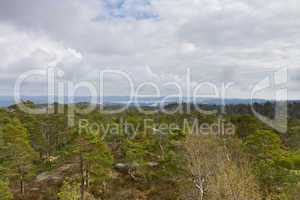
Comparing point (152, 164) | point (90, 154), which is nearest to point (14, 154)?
point (90, 154)

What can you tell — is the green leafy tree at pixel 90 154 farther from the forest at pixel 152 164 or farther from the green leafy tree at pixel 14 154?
the green leafy tree at pixel 14 154

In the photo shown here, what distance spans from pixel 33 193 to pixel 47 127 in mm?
13998

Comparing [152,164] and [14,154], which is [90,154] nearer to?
[14,154]

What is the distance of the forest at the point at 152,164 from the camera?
19.0 metres

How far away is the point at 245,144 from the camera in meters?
25.9

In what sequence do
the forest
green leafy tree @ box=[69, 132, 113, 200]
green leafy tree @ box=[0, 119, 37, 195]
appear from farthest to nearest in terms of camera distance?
green leafy tree @ box=[0, 119, 37, 195], green leafy tree @ box=[69, 132, 113, 200], the forest

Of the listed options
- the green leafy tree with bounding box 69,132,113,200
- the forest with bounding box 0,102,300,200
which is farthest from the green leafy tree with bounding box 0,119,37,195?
the green leafy tree with bounding box 69,132,113,200

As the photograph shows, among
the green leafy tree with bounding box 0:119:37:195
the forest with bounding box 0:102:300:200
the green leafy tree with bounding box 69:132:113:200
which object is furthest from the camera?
the green leafy tree with bounding box 0:119:37:195

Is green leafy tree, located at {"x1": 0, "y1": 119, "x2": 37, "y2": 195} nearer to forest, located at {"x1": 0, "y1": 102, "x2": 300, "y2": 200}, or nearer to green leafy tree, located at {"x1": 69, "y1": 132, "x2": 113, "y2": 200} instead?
forest, located at {"x1": 0, "y1": 102, "x2": 300, "y2": 200}

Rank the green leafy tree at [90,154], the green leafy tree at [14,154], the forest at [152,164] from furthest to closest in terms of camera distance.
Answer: the green leafy tree at [14,154]
the green leafy tree at [90,154]
the forest at [152,164]

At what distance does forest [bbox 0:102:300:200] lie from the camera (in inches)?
747

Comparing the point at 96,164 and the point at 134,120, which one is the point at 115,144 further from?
the point at 96,164

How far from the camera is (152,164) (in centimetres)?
3512

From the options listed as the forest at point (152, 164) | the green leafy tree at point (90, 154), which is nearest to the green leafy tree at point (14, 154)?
the forest at point (152, 164)
